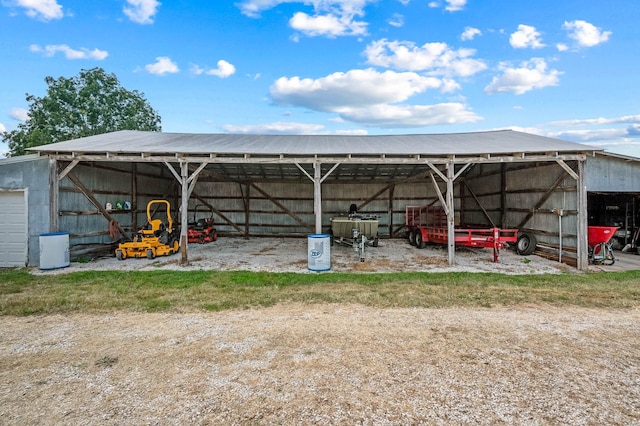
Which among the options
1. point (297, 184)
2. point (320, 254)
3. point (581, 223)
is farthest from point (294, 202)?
point (581, 223)

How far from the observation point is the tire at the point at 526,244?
39.0ft

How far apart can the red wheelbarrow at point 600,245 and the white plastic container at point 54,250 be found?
15385 mm

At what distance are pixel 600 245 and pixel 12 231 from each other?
17.5m

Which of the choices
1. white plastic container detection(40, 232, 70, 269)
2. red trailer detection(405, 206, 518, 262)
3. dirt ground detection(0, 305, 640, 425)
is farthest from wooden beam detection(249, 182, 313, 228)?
dirt ground detection(0, 305, 640, 425)

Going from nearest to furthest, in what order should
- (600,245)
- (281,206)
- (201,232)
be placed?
(600,245)
(201,232)
(281,206)

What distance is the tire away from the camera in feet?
39.0

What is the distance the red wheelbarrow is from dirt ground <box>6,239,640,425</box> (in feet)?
16.8

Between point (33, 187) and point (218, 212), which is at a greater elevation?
point (33, 187)

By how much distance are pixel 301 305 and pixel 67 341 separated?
355 centimetres

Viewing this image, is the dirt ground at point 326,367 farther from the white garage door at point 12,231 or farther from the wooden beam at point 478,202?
the wooden beam at point 478,202

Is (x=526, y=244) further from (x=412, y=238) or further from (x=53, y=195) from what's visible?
(x=53, y=195)

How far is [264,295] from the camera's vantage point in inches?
279

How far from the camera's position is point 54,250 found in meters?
9.61

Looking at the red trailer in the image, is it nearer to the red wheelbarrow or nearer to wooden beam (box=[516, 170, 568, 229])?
wooden beam (box=[516, 170, 568, 229])
